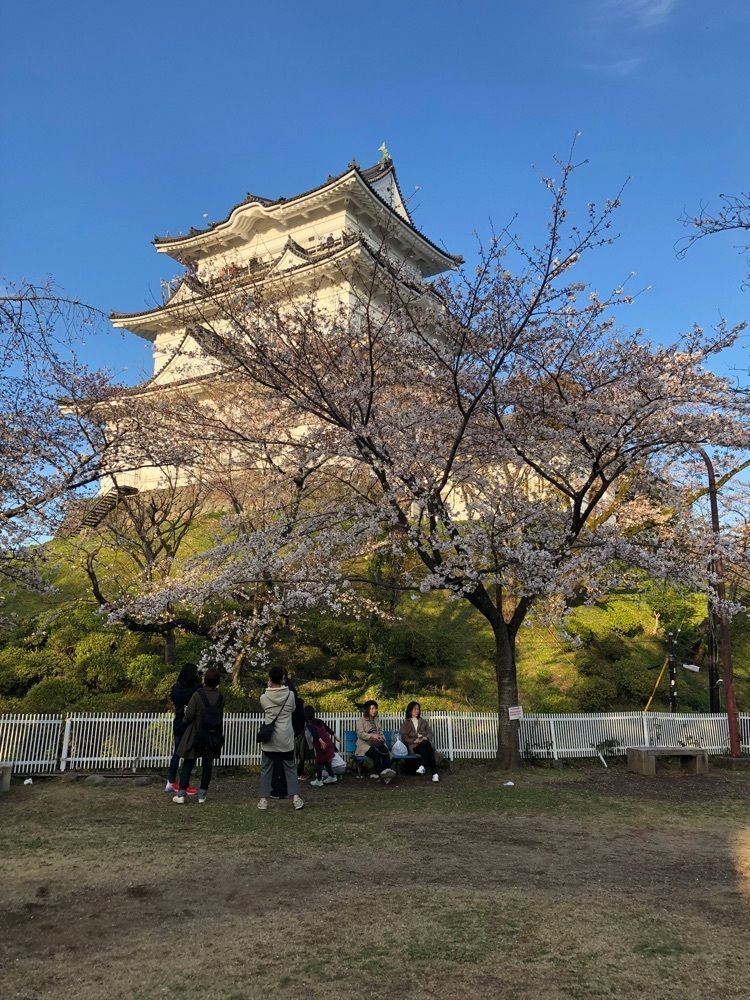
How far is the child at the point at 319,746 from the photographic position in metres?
9.43

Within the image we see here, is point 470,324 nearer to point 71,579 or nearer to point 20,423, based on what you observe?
point 20,423

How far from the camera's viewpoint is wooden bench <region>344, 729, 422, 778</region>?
10062mm

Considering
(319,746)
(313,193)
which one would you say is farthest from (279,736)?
(313,193)

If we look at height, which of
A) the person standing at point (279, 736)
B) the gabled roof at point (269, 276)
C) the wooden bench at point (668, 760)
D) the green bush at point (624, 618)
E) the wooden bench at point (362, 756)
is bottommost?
the wooden bench at point (668, 760)

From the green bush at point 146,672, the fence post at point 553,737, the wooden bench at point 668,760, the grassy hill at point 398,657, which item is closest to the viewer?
the wooden bench at point 668,760

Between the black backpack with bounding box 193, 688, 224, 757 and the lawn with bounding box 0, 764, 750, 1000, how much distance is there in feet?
2.30

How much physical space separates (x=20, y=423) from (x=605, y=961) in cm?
1010

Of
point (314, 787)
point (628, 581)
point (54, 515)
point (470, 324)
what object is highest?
point (470, 324)

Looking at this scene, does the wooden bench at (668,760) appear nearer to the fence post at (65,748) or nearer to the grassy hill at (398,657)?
the grassy hill at (398,657)

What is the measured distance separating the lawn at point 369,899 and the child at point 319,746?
1133 mm

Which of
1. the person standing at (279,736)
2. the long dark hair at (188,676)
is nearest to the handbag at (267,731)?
the person standing at (279,736)

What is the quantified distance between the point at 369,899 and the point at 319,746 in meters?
5.05

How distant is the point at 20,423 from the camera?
33.0 ft

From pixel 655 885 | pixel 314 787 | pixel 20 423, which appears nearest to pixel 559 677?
pixel 314 787
